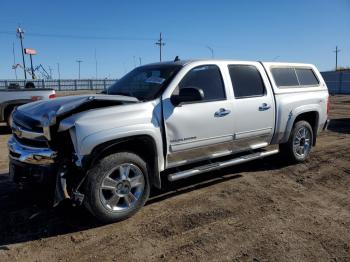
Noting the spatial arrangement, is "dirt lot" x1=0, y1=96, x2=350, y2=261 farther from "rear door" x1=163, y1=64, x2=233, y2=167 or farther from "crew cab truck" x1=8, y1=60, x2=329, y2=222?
"rear door" x1=163, y1=64, x2=233, y2=167

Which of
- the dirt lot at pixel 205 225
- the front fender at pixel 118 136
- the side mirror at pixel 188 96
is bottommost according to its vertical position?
the dirt lot at pixel 205 225

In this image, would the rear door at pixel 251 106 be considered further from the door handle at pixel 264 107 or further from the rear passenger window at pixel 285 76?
the rear passenger window at pixel 285 76

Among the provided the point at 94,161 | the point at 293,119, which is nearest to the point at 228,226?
the point at 94,161

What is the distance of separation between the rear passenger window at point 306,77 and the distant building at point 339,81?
3283cm

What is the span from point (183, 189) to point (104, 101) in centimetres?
193

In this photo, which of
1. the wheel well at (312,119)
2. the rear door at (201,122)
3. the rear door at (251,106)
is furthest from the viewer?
the wheel well at (312,119)

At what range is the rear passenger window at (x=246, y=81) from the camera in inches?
229

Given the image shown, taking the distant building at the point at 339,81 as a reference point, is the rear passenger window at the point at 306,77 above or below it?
below

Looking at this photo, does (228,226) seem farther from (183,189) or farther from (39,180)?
(39,180)

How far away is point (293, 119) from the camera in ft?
22.1

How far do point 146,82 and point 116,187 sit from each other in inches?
64.4

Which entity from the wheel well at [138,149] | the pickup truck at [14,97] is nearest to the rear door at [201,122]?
the wheel well at [138,149]

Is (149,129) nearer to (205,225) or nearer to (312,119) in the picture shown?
(205,225)

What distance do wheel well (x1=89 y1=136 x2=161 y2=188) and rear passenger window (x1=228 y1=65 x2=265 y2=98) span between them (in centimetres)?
178
